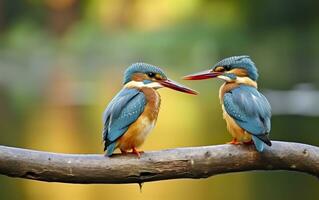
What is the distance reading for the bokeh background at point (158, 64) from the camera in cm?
787

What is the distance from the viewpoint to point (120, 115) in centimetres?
301

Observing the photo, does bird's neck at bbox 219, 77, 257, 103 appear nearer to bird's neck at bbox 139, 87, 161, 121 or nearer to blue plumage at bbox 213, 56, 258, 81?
blue plumage at bbox 213, 56, 258, 81

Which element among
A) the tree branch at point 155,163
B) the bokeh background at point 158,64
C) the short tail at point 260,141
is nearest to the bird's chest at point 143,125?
the tree branch at point 155,163

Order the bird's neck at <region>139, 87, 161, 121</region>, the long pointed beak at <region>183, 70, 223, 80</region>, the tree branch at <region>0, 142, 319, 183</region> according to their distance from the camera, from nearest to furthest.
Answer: the tree branch at <region>0, 142, 319, 183</region> → the long pointed beak at <region>183, 70, 223, 80</region> → the bird's neck at <region>139, 87, 161, 121</region>

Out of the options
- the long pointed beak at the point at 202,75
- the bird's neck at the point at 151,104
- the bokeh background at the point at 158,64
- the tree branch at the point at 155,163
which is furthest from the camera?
the bokeh background at the point at 158,64

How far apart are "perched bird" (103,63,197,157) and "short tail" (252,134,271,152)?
277mm

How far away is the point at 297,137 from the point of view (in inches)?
397

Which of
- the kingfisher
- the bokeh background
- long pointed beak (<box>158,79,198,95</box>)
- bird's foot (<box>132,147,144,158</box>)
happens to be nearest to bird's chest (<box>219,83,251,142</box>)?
the kingfisher

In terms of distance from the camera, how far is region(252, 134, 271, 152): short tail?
2.81 m

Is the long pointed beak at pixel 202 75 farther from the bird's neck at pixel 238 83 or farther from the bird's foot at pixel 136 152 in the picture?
the bird's foot at pixel 136 152

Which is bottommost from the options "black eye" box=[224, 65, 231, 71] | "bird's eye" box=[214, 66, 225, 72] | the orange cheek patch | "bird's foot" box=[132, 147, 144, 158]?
"bird's foot" box=[132, 147, 144, 158]

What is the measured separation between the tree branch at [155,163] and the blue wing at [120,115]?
0.47ft

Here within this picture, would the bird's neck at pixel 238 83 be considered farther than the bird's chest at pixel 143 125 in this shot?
Yes

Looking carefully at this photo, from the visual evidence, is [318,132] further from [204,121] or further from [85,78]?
[85,78]
